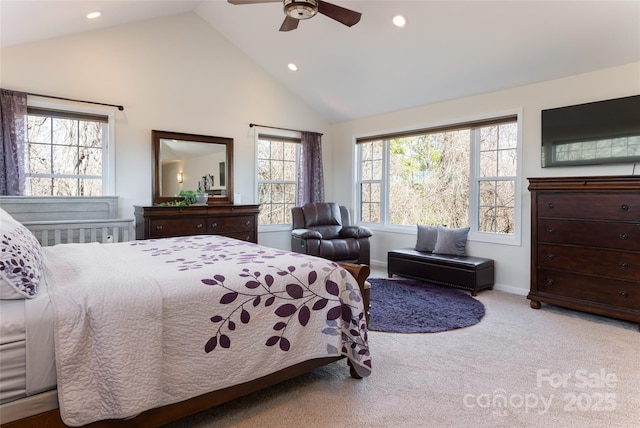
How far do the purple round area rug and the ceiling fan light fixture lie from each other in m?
2.69

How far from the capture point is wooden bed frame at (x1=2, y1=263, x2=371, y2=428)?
141cm

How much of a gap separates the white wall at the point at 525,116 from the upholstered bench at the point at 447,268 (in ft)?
0.84

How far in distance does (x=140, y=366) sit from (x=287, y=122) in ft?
16.7

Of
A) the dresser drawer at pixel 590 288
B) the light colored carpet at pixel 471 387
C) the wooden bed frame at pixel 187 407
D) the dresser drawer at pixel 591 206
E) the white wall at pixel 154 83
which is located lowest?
the light colored carpet at pixel 471 387

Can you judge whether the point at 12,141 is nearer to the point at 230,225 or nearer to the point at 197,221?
the point at 197,221

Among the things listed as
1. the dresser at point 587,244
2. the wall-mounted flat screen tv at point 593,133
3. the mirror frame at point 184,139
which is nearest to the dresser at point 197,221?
the mirror frame at point 184,139

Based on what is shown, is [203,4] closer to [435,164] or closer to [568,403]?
[435,164]

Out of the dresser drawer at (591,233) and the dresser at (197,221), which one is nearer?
the dresser drawer at (591,233)

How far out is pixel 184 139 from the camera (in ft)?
16.6

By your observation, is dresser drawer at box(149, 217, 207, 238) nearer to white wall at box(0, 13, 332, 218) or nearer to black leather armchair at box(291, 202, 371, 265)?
→ white wall at box(0, 13, 332, 218)

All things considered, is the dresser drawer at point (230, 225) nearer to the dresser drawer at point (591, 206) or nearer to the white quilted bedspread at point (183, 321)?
the white quilted bedspread at point (183, 321)

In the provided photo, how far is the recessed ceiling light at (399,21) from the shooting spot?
3906 mm

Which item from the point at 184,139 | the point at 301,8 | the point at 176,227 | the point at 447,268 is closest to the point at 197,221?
the point at 176,227

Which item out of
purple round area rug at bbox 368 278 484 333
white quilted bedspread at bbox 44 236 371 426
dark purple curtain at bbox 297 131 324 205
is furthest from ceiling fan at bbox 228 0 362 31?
dark purple curtain at bbox 297 131 324 205
